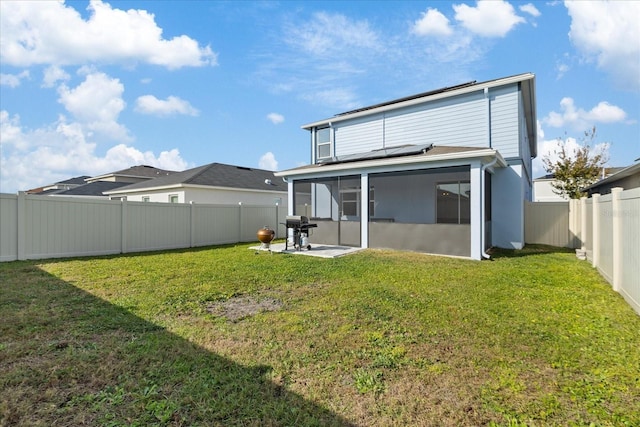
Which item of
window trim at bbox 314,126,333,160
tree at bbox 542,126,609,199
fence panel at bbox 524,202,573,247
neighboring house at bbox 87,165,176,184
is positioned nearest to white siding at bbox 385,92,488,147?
window trim at bbox 314,126,333,160

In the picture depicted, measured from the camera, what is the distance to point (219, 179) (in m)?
19.4

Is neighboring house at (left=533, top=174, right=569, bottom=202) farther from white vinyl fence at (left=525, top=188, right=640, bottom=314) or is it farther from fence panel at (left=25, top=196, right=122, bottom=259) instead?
fence panel at (left=25, top=196, right=122, bottom=259)

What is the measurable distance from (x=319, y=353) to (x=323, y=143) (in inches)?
559

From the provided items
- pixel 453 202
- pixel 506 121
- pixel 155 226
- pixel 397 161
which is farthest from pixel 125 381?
pixel 506 121

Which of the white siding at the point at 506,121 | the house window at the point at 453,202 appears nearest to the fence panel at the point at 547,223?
the house window at the point at 453,202

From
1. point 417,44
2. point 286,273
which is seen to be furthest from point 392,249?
point 417,44

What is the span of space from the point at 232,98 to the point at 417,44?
8.36 metres

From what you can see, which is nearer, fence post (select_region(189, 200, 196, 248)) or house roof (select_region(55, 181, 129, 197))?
fence post (select_region(189, 200, 196, 248))

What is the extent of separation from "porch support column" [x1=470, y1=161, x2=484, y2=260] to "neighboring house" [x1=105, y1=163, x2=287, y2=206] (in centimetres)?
1387

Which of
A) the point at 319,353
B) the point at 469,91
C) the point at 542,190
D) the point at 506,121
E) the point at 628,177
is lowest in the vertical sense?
the point at 319,353

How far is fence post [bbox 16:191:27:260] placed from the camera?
843 cm

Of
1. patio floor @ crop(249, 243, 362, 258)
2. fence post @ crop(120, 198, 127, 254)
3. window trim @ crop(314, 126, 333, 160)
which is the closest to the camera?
patio floor @ crop(249, 243, 362, 258)

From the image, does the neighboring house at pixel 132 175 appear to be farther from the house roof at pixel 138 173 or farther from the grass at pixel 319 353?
the grass at pixel 319 353

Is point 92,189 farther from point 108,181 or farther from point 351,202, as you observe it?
point 351,202
